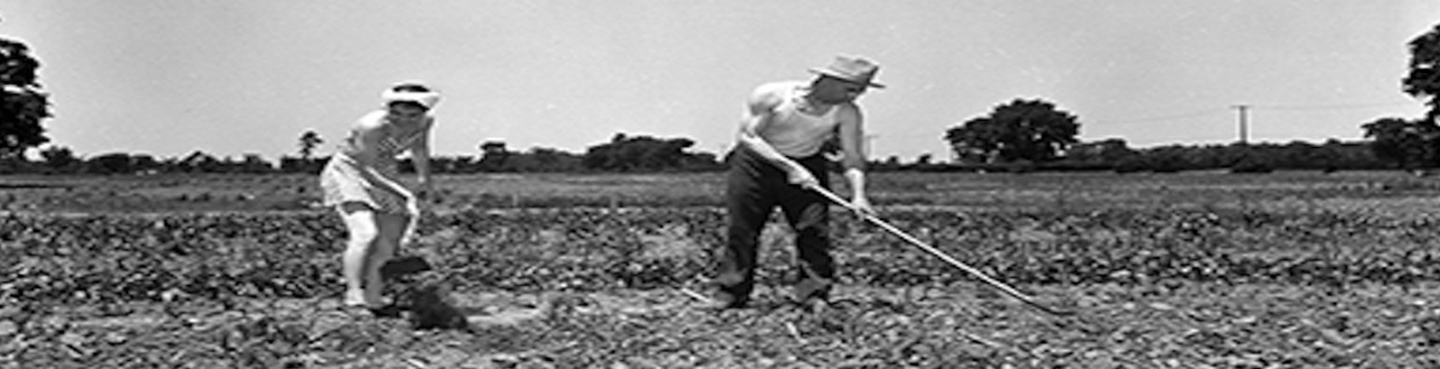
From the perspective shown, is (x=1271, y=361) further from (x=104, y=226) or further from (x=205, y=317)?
(x=104, y=226)

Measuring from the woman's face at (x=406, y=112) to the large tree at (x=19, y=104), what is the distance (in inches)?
1903

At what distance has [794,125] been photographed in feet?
28.7

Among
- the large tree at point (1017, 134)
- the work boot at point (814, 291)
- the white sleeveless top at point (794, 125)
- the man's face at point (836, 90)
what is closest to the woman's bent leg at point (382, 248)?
the white sleeveless top at point (794, 125)

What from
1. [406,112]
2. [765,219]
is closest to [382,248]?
[406,112]

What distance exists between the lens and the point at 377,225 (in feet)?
28.8

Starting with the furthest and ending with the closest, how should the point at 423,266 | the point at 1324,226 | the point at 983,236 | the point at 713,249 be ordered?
the point at 1324,226
the point at 983,236
the point at 713,249
the point at 423,266

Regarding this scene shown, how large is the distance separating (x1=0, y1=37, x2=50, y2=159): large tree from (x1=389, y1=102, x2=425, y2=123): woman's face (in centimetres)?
4833

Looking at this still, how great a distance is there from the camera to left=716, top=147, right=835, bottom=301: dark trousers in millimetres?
8852

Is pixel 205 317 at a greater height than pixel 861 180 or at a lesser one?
lesser

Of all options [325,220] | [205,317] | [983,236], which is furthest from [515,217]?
[205,317]

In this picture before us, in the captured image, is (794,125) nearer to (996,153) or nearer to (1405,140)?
(1405,140)

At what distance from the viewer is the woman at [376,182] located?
841cm

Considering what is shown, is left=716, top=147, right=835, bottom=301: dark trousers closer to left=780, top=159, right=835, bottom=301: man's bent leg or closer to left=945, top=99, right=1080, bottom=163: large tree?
left=780, top=159, right=835, bottom=301: man's bent leg

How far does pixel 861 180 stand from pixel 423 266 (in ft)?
7.74
